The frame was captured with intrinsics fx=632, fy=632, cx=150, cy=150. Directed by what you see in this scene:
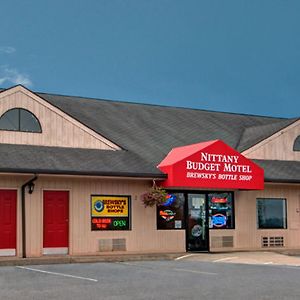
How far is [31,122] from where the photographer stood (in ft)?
68.1

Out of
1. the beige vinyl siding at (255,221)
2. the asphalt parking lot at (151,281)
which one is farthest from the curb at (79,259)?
the beige vinyl siding at (255,221)

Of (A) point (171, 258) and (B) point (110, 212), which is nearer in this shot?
(A) point (171, 258)

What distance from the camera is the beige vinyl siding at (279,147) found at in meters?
25.1

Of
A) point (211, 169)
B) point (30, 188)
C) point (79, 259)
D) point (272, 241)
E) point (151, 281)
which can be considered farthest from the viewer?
point (272, 241)

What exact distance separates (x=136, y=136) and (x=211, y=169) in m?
4.50

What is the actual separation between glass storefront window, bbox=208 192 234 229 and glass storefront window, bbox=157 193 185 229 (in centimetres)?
124

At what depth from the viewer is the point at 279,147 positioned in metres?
25.6

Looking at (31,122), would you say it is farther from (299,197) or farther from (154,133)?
(299,197)

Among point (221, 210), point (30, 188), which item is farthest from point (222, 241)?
point (30, 188)

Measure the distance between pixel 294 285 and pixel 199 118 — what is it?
17.4m

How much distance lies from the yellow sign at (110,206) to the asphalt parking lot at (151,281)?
125 inches

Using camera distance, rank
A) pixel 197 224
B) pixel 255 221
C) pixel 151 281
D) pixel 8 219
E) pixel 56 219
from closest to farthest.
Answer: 1. pixel 151 281
2. pixel 8 219
3. pixel 56 219
4. pixel 197 224
5. pixel 255 221

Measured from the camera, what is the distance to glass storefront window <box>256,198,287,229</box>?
78.5 ft

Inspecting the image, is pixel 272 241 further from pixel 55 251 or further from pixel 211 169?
pixel 55 251
